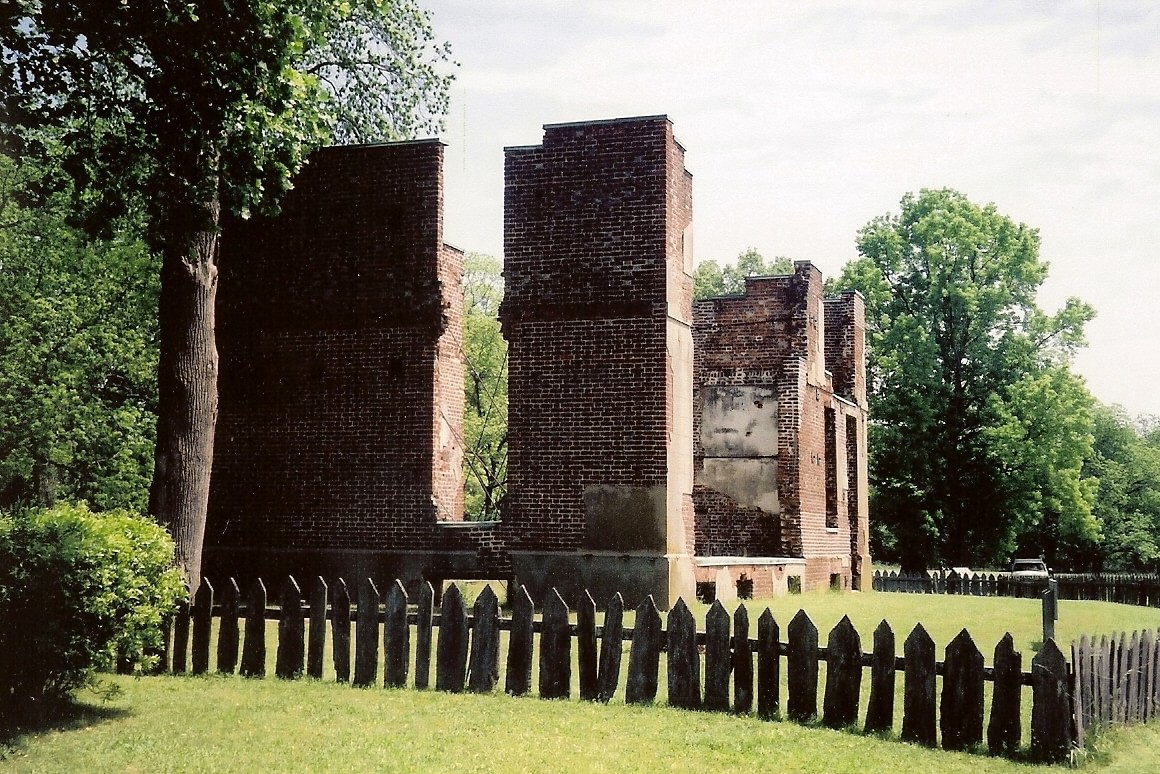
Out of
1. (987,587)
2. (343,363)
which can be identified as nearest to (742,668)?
(343,363)

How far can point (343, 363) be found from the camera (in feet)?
60.7

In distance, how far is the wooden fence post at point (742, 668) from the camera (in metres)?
10.2

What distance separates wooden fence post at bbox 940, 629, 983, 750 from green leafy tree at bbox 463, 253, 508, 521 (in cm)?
3498

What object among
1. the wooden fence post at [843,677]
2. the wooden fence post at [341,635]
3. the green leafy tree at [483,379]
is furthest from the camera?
the green leafy tree at [483,379]

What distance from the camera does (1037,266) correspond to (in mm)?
42469

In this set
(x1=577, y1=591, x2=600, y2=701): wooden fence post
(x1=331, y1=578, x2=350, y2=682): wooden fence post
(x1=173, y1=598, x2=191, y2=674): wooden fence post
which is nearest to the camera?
(x1=577, y1=591, x2=600, y2=701): wooden fence post

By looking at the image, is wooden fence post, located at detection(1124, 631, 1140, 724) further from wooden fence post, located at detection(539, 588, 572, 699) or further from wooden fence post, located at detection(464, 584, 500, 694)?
wooden fence post, located at detection(464, 584, 500, 694)

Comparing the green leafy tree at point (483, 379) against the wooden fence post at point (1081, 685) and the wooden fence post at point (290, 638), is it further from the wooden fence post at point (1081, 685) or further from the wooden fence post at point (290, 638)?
the wooden fence post at point (1081, 685)

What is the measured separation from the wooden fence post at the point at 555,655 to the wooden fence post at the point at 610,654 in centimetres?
31

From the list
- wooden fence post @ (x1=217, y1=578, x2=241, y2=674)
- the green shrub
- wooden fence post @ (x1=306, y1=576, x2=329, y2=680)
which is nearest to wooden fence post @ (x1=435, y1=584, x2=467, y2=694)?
wooden fence post @ (x1=306, y1=576, x2=329, y2=680)

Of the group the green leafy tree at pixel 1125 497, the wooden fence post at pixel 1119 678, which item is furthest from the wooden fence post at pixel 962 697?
the green leafy tree at pixel 1125 497

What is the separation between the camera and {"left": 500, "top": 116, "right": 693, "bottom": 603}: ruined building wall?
17.1 metres

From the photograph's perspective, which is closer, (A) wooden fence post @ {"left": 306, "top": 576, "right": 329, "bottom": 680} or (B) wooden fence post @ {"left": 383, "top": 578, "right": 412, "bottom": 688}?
(B) wooden fence post @ {"left": 383, "top": 578, "right": 412, "bottom": 688}

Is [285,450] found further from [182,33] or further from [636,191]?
[182,33]
